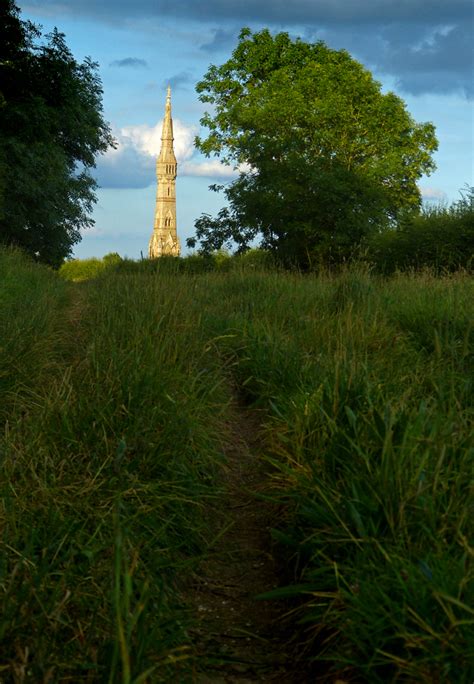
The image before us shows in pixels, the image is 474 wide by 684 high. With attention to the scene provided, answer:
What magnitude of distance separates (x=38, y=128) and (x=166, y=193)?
257 ft

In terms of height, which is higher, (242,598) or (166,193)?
(166,193)

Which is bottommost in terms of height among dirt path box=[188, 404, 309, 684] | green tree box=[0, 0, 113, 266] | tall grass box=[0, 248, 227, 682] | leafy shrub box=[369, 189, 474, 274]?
dirt path box=[188, 404, 309, 684]

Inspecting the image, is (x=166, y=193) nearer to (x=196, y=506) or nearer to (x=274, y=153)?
(x=274, y=153)

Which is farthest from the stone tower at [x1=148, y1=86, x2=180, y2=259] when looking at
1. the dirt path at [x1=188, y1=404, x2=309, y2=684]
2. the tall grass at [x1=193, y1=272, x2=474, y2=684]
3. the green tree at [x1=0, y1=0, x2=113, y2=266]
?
the tall grass at [x1=193, y1=272, x2=474, y2=684]

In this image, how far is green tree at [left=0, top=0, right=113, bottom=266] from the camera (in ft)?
77.5

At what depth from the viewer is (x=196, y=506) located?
4.30m

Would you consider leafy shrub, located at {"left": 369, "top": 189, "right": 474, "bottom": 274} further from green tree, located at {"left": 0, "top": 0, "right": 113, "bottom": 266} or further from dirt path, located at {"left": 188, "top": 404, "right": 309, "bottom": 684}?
dirt path, located at {"left": 188, "top": 404, "right": 309, "bottom": 684}

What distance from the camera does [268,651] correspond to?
3258 mm

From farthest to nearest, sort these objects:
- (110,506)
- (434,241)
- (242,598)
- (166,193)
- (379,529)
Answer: (166,193) → (434,241) → (110,506) → (242,598) → (379,529)

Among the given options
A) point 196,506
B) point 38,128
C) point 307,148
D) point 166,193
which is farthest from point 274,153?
point 166,193

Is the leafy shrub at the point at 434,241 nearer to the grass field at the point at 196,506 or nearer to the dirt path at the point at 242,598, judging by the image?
the grass field at the point at 196,506

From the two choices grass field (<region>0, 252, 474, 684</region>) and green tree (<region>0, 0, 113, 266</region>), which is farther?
green tree (<region>0, 0, 113, 266</region>)

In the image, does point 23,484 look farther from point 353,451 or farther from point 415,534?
point 415,534

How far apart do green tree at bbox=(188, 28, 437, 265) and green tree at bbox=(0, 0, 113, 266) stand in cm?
681
